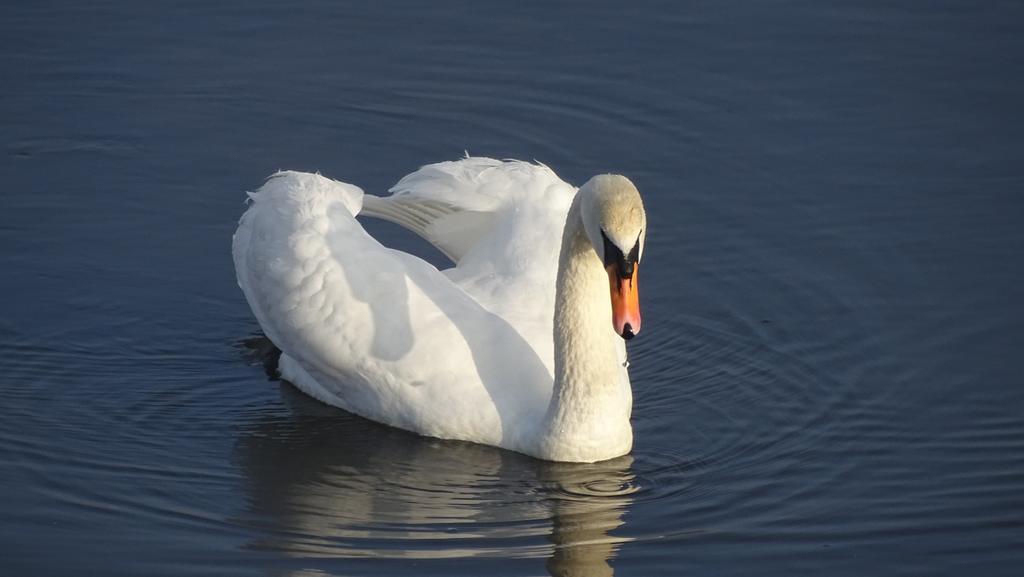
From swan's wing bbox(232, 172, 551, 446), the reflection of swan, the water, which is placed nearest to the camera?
the reflection of swan

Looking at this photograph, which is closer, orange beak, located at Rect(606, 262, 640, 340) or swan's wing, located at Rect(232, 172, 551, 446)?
orange beak, located at Rect(606, 262, 640, 340)

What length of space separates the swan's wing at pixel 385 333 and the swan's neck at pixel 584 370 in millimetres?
297

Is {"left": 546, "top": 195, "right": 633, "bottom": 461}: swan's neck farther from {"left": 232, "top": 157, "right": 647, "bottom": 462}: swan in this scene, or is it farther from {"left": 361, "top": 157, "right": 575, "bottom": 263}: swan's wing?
{"left": 361, "top": 157, "right": 575, "bottom": 263}: swan's wing

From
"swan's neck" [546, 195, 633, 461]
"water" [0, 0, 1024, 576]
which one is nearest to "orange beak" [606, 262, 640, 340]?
"swan's neck" [546, 195, 633, 461]

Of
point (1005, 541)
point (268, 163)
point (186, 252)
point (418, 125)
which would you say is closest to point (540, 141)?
point (418, 125)

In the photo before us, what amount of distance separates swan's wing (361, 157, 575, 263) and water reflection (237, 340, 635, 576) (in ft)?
5.24

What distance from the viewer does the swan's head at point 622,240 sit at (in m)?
10.3

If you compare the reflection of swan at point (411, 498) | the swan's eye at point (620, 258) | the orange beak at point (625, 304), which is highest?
the swan's eye at point (620, 258)

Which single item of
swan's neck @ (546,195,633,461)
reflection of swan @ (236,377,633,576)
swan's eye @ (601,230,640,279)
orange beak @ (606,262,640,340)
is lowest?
reflection of swan @ (236,377,633,576)

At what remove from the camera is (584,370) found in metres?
11.3

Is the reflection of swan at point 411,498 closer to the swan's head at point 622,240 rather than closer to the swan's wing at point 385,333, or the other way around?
the swan's wing at point 385,333

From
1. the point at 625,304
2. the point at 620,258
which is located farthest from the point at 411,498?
the point at 620,258

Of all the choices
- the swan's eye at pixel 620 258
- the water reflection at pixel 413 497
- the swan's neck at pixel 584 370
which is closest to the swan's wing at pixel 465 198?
the swan's neck at pixel 584 370

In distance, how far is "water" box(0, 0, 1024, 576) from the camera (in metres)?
10.5
